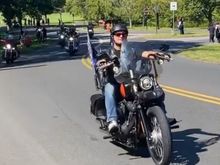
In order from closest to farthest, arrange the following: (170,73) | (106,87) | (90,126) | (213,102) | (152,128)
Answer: (152,128)
(106,87)
(90,126)
(213,102)
(170,73)

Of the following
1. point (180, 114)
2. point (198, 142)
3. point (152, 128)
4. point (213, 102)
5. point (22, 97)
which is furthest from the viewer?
point (22, 97)

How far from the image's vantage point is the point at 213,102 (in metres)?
12.0

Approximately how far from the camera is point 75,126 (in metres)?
10.1

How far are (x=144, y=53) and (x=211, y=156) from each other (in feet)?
5.19

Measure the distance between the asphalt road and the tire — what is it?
0.91 feet

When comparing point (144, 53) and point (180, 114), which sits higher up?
point (144, 53)

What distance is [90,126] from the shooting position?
10.1 m

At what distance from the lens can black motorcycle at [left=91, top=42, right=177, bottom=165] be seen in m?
7.02

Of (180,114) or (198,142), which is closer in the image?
(198,142)

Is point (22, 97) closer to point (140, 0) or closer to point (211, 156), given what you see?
point (211, 156)

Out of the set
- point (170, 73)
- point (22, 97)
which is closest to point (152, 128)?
point (22, 97)

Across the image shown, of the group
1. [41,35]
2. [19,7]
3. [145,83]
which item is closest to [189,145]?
[145,83]

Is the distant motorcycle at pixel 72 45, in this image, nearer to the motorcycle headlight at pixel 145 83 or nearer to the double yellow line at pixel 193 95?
the double yellow line at pixel 193 95

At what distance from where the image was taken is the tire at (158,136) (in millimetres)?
6863
